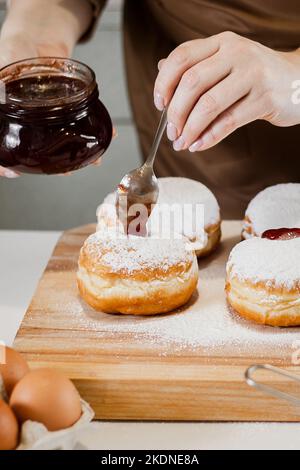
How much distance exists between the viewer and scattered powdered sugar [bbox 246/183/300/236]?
174 centimetres

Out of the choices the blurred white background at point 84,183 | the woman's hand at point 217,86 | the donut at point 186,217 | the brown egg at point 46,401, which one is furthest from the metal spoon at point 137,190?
the blurred white background at point 84,183

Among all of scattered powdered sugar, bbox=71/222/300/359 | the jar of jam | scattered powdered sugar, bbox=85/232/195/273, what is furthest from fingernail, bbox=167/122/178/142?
scattered powdered sugar, bbox=71/222/300/359

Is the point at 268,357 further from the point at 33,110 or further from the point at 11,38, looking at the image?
the point at 11,38

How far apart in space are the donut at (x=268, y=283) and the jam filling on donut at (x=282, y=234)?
2.7 inches

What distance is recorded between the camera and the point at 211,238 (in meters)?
1.78

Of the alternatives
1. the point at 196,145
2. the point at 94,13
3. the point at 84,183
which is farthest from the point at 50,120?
the point at 84,183

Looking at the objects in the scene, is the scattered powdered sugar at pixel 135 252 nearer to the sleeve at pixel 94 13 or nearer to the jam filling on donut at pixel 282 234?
the jam filling on donut at pixel 282 234

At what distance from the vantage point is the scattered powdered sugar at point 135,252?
1.53m

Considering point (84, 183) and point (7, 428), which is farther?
point (84, 183)

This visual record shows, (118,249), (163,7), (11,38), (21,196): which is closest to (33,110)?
(118,249)

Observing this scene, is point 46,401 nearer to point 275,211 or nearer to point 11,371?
point 11,371

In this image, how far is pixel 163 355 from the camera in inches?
56.1

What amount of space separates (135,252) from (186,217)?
0.23 metres

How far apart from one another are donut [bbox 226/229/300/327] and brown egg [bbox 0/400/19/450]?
561 millimetres
